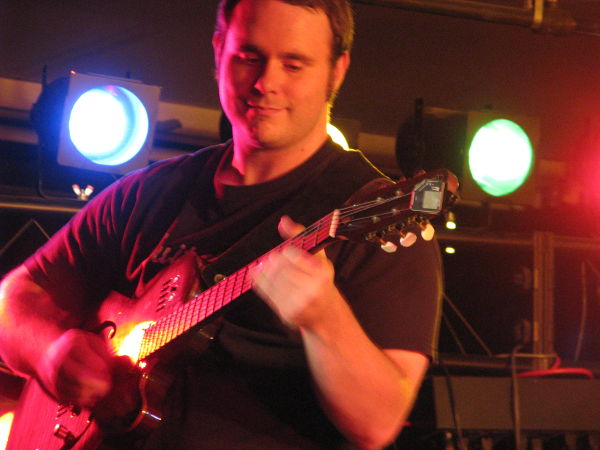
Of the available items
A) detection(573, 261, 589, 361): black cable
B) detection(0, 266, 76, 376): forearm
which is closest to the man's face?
detection(0, 266, 76, 376): forearm

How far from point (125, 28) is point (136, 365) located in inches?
84.4

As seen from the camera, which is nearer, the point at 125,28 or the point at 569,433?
the point at 569,433

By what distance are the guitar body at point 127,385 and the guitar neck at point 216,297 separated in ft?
0.06

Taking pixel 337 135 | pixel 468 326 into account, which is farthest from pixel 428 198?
pixel 468 326

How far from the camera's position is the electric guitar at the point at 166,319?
1455mm

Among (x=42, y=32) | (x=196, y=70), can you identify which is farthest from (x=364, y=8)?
(x=42, y=32)

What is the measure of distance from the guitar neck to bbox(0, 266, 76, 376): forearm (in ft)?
1.28

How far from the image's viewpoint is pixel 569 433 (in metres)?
2.65

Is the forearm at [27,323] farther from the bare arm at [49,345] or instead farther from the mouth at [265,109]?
the mouth at [265,109]

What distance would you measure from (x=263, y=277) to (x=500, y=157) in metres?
1.93

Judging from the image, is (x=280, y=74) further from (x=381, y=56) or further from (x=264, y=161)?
(x=381, y=56)

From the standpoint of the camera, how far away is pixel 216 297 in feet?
5.59

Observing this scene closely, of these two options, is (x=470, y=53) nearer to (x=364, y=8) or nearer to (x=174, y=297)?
(x=364, y=8)

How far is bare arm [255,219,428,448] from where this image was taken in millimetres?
1422
